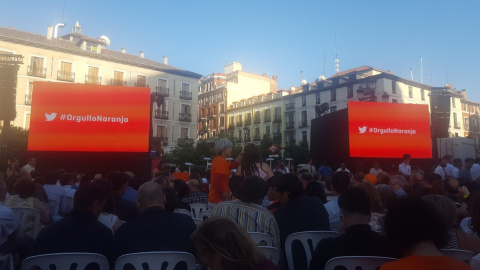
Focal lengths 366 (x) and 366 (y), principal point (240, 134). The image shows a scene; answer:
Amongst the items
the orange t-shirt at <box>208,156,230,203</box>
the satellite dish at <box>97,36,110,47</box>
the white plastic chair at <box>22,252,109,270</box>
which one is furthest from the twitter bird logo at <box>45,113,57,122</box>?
the satellite dish at <box>97,36,110,47</box>

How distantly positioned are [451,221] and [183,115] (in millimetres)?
40511

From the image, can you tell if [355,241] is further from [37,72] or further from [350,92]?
[350,92]

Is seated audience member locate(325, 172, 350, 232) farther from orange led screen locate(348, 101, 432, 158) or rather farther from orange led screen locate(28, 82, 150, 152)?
orange led screen locate(348, 101, 432, 158)

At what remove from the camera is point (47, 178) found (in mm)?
6293

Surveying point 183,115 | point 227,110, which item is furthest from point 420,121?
point 227,110

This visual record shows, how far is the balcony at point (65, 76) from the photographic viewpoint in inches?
1352

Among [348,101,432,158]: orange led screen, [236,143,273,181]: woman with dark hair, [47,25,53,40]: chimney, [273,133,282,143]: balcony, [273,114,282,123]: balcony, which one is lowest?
[236,143,273,181]: woman with dark hair

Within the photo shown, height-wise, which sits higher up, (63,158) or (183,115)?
(183,115)

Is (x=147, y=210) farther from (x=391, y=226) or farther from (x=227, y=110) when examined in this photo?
(x=227, y=110)

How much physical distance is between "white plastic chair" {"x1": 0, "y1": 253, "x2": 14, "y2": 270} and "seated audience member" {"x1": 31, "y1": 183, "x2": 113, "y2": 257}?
48.7 inches

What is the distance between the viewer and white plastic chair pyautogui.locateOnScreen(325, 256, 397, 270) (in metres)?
2.21

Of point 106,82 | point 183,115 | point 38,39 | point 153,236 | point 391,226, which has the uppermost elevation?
point 38,39

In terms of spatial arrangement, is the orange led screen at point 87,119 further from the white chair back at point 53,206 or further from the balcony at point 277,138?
the balcony at point 277,138

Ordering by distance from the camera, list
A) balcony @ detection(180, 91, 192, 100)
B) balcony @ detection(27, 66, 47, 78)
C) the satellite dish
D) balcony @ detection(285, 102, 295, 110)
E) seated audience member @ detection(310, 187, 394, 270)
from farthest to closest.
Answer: balcony @ detection(285, 102, 295, 110), balcony @ detection(180, 91, 192, 100), the satellite dish, balcony @ detection(27, 66, 47, 78), seated audience member @ detection(310, 187, 394, 270)
